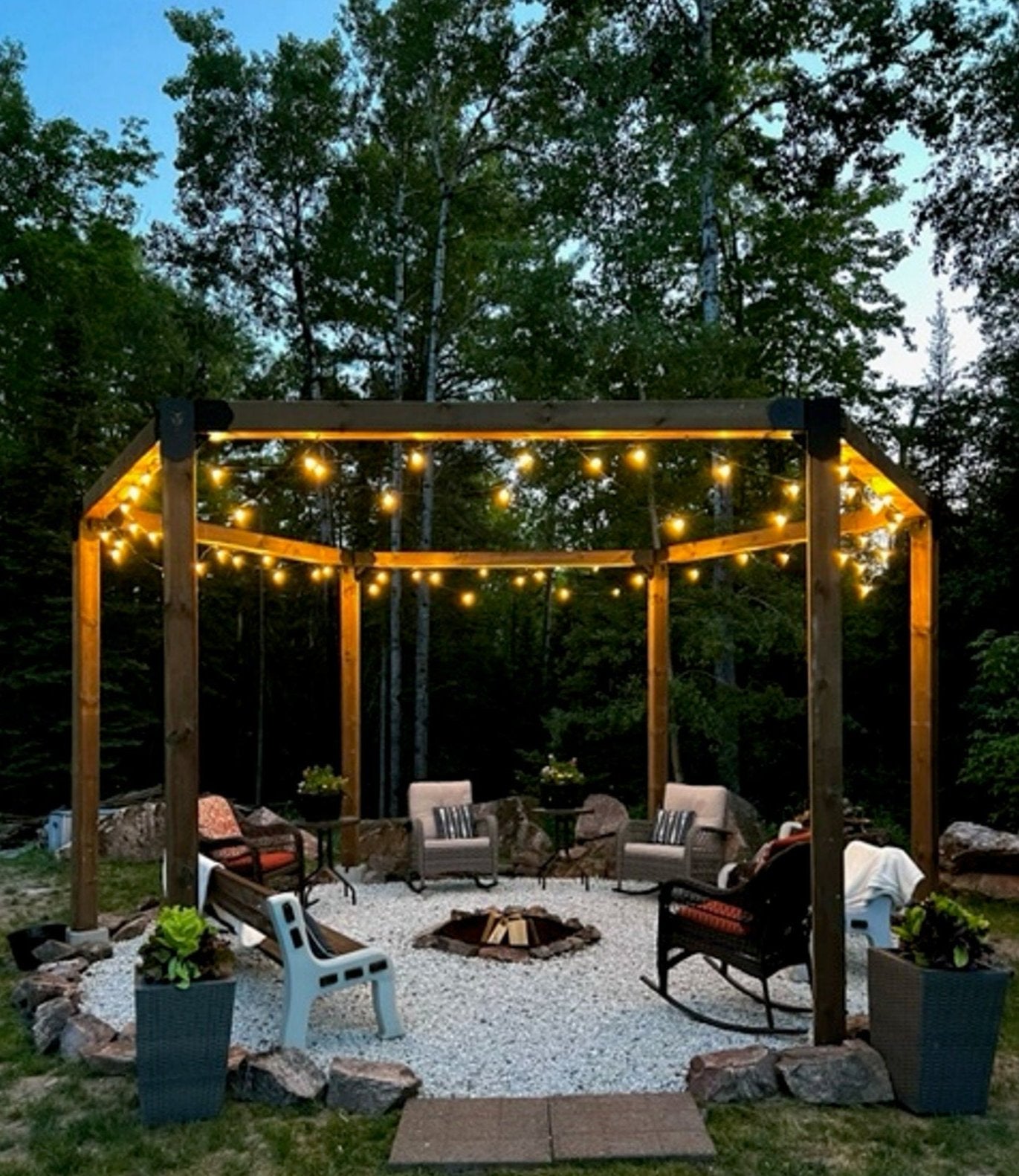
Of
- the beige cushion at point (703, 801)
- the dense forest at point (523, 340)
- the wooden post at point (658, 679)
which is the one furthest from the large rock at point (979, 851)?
the wooden post at point (658, 679)

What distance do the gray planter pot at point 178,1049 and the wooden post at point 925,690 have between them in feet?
13.4

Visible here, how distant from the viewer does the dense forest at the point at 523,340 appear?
32.7 feet

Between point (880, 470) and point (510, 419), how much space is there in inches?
75.1

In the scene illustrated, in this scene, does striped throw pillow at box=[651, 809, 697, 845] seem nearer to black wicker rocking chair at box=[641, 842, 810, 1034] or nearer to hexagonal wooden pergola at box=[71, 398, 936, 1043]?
black wicker rocking chair at box=[641, 842, 810, 1034]

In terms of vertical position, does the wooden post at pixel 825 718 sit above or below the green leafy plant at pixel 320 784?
above

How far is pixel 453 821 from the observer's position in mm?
7395

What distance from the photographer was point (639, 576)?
27.1 ft

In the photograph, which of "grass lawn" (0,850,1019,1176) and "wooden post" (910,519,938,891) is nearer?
"grass lawn" (0,850,1019,1176)

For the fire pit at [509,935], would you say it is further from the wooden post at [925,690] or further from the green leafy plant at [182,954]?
the green leafy plant at [182,954]

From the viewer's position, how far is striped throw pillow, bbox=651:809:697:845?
22.8 feet

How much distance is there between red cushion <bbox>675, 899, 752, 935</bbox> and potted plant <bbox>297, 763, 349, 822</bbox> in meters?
3.22

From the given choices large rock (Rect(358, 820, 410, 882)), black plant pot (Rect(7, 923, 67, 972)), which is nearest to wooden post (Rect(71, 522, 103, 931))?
black plant pot (Rect(7, 923, 67, 972))

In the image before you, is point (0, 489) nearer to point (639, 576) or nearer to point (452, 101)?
→ point (452, 101)

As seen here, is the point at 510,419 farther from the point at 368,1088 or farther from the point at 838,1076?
the point at 838,1076
